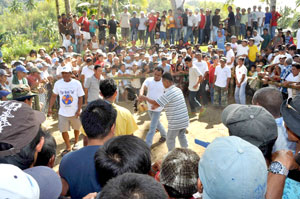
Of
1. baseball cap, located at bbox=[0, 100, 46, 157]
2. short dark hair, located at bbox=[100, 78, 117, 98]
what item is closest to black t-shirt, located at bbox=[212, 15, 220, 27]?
short dark hair, located at bbox=[100, 78, 117, 98]

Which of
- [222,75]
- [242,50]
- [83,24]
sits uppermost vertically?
[83,24]

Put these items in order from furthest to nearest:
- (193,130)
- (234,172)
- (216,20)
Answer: (216,20)
(193,130)
(234,172)

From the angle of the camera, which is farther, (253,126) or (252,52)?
(252,52)

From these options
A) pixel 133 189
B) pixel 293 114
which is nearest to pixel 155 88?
pixel 293 114

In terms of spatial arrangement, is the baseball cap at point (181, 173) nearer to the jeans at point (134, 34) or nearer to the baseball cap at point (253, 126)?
the baseball cap at point (253, 126)

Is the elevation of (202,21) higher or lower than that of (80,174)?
higher

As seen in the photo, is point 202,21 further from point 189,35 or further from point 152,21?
point 152,21

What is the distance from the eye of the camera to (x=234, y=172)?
143 cm

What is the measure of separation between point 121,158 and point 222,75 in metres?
6.98

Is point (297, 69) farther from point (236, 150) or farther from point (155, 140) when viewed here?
point (236, 150)

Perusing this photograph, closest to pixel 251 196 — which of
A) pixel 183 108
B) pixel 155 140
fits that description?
pixel 183 108

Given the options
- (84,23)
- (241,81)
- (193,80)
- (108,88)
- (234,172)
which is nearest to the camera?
(234,172)

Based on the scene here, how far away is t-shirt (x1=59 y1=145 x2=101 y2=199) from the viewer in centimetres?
204

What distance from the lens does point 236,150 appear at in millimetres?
1478
